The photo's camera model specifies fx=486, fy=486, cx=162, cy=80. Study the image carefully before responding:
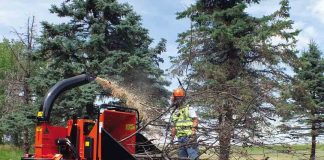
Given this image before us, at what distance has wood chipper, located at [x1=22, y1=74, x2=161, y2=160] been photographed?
22.4 feet

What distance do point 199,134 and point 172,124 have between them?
0.55 meters

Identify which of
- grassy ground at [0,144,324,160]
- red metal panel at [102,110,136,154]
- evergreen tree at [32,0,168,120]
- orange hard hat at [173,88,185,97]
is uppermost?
evergreen tree at [32,0,168,120]

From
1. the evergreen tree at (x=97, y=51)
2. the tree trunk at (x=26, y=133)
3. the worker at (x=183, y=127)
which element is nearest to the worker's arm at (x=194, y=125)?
the worker at (x=183, y=127)

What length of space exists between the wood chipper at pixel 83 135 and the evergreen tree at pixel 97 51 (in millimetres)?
9394

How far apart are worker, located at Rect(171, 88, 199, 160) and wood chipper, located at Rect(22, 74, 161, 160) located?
710 mm

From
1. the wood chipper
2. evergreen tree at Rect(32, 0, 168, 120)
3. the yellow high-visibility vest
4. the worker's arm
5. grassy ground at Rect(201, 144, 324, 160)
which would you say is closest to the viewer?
the wood chipper

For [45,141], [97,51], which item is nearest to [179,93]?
[45,141]

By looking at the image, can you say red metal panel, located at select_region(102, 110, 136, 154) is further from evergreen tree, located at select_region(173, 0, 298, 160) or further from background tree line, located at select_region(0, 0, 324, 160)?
evergreen tree, located at select_region(173, 0, 298, 160)

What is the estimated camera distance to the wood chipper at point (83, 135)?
22.4ft

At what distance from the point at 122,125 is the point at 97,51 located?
11.1m

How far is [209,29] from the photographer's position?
70.2 feet

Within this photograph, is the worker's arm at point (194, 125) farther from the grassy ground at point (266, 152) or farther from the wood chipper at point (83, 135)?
the wood chipper at point (83, 135)

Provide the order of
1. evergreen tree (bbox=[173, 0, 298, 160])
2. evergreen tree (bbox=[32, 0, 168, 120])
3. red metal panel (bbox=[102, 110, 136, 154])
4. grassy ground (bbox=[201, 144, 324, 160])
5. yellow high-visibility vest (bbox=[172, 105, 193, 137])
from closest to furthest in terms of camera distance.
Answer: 1. grassy ground (bbox=[201, 144, 324, 160])
2. red metal panel (bbox=[102, 110, 136, 154])
3. yellow high-visibility vest (bbox=[172, 105, 193, 137])
4. evergreen tree (bbox=[32, 0, 168, 120])
5. evergreen tree (bbox=[173, 0, 298, 160])

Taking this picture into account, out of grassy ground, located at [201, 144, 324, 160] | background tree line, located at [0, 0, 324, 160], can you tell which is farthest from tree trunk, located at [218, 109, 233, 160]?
background tree line, located at [0, 0, 324, 160]
